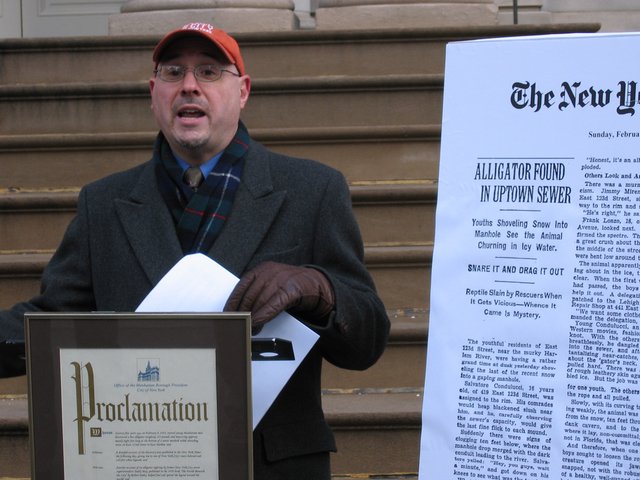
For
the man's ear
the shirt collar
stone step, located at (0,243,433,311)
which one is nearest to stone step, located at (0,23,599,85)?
stone step, located at (0,243,433,311)

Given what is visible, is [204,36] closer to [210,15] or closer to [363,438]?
[363,438]

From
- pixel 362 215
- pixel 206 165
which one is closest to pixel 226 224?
pixel 206 165

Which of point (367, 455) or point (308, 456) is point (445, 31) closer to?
point (367, 455)

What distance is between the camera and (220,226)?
2.15 metres

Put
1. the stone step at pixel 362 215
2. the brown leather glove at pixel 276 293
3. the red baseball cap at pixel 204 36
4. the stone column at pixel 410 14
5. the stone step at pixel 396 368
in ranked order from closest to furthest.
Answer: the brown leather glove at pixel 276 293 → the red baseball cap at pixel 204 36 → the stone step at pixel 396 368 → the stone step at pixel 362 215 → the stone column at pixel 410 14

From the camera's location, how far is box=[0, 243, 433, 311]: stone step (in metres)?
4.03

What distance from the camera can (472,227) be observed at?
5.60 feet

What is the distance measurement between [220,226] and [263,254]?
11cm

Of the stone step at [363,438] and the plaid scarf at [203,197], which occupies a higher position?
the plaid scarf at [203,197]

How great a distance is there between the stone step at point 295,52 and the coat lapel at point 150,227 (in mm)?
2808

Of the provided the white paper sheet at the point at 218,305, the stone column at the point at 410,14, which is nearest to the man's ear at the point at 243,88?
the white paper sheet at the point at 218,305

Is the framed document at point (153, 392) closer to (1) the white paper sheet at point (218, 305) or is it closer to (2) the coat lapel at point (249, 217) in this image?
(1) the white paper sheet at point (218, 305)

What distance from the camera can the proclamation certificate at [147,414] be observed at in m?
1.60

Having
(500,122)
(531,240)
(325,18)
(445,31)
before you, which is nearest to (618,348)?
(531,240)
